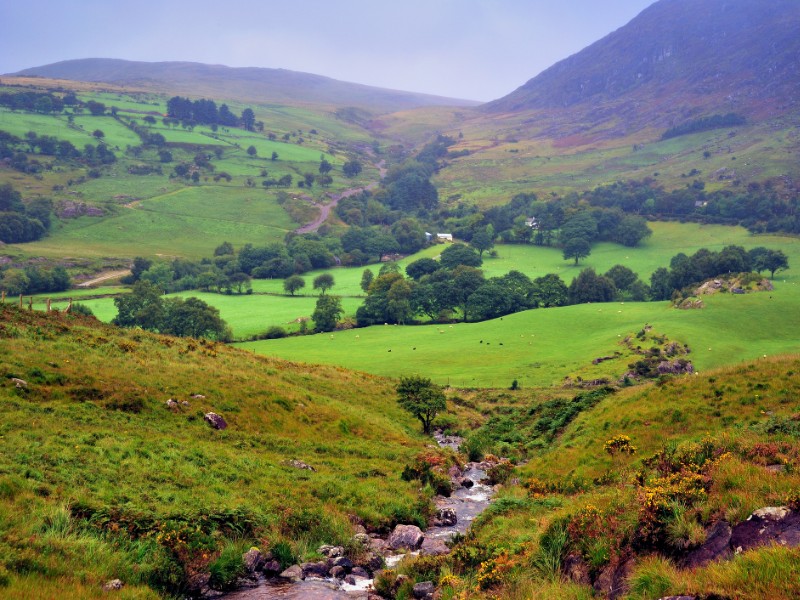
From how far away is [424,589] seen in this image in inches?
627

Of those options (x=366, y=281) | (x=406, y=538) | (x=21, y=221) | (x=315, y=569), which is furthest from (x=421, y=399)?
(x=21, y=221)

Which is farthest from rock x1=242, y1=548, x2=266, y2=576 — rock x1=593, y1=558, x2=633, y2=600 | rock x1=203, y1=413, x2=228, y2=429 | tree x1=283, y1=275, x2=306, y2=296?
tree x1=283, y1=275, x2=306, y2=296

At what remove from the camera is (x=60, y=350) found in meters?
35.5

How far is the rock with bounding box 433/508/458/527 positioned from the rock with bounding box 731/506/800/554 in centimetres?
1407

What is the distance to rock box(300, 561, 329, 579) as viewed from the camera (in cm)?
1816

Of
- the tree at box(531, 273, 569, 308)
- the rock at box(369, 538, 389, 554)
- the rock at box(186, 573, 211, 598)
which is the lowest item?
the tree at box(531, 273, 569, 308)

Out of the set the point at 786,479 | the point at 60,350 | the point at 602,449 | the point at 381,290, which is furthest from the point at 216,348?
the point at 381,290

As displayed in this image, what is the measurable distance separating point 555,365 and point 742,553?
229 ft

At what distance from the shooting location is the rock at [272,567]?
59.2ft

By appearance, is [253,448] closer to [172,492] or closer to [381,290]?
[172,492]

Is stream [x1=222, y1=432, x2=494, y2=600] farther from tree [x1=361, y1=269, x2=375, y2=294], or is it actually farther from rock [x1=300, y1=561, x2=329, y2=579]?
tree [x1=361, y1=269, x2=375, y2=294]

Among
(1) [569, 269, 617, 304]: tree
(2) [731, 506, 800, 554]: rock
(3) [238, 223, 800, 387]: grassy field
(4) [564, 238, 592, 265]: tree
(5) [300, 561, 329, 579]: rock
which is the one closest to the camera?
(2) [731, 506, 800, 554]: rock

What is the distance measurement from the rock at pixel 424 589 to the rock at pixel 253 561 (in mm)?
5108

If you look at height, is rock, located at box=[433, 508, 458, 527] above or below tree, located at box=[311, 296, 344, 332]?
above
